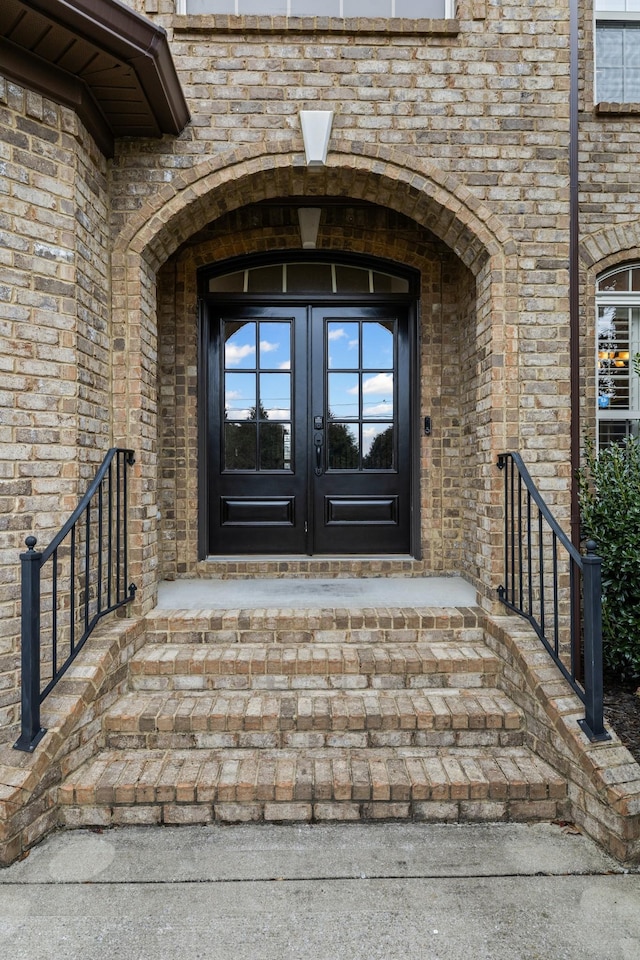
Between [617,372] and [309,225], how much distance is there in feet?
8.54

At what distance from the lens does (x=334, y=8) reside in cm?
336

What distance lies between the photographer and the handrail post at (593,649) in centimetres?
230

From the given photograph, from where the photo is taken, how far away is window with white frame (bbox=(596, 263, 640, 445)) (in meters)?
4.23

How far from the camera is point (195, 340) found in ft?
13.3

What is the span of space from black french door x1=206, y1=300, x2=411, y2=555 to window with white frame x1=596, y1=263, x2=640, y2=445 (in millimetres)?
1510

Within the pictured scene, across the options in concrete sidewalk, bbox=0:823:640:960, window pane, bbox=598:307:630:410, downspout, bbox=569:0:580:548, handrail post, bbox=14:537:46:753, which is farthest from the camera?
window pane, bbox=598:307:630:410

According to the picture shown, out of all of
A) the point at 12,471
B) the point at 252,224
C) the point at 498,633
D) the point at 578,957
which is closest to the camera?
the point at 578,957

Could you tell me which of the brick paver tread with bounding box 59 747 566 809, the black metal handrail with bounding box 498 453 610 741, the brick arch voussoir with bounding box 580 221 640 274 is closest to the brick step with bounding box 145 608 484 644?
the black metal handrail with bounding box 498 453 610 741

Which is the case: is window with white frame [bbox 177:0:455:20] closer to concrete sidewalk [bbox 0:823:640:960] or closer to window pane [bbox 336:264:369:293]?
window pane [bbox 336:264:369:293]

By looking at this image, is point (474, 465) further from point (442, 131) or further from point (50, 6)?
point (50, 6)

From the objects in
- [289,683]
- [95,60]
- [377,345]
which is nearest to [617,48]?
[377,345]

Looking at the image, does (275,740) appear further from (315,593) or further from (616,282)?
(616,282)

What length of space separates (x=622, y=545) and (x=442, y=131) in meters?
2.60

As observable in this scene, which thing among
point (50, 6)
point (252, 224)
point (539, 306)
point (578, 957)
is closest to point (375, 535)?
point (539, 306)
